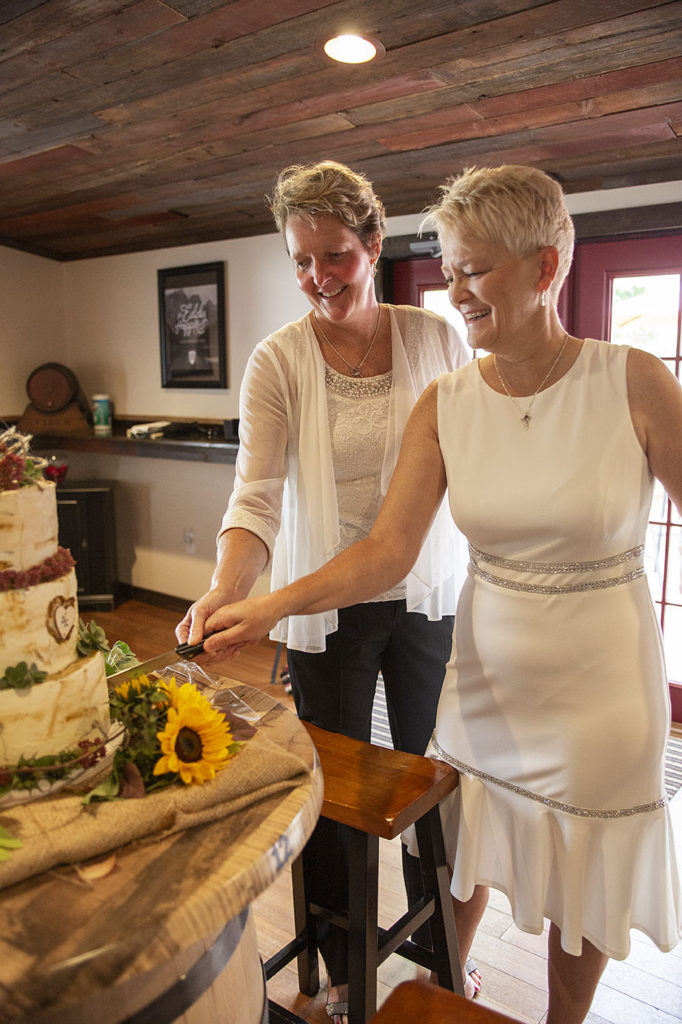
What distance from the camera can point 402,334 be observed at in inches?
73.8

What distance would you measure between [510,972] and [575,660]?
47.9 inches

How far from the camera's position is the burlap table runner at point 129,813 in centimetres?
78

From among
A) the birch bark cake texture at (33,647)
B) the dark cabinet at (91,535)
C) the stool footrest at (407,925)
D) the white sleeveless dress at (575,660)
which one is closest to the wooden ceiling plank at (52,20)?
the white sleeveless dress at (575,660)

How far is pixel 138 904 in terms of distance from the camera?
72 centimetres

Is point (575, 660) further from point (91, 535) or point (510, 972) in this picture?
point (91, 535)

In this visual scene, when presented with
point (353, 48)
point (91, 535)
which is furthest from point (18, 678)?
point (91, 535)

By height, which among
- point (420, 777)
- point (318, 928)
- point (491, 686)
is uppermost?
point (491, 686)

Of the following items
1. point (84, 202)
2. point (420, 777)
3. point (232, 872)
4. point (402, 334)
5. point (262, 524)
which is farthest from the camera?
point (84, 202)

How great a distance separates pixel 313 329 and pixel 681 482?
89 cm

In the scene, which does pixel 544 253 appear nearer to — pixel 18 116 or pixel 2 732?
pixel 2 732

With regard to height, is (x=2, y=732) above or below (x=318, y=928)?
above

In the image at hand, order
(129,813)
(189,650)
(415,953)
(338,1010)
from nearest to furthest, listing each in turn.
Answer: (129,813) < (189,650) < (415,953) < (338,1010)

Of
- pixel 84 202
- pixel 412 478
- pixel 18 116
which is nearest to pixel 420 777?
pixel 412 478

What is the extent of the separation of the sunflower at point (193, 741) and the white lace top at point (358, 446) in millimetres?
820
